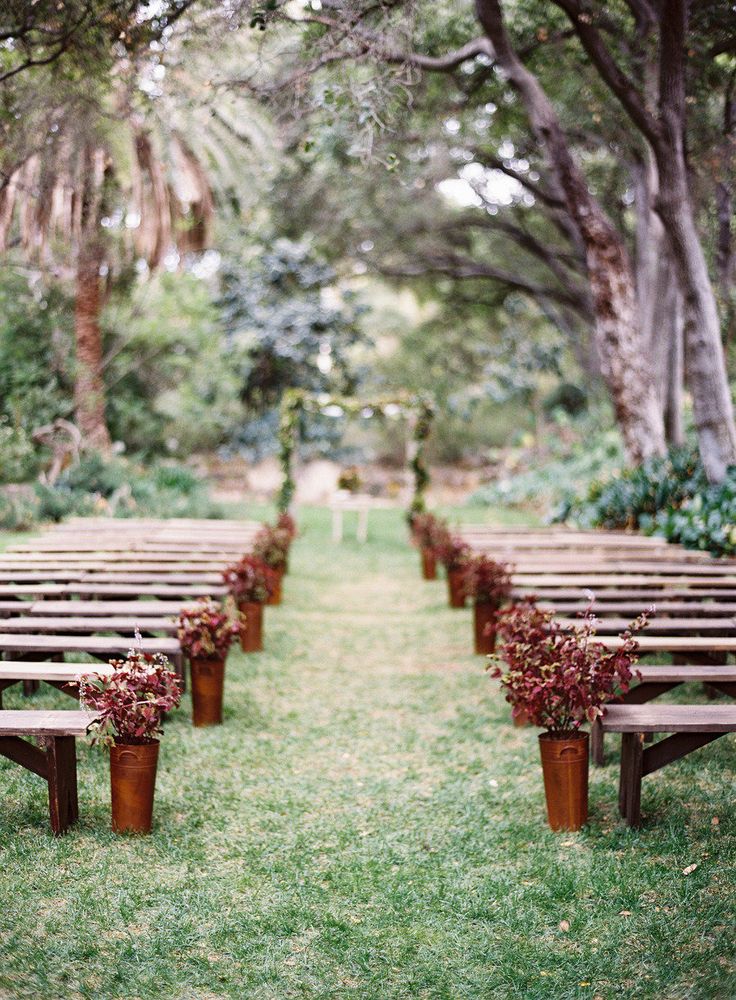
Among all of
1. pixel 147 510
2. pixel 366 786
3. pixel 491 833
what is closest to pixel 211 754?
pixel 366 786

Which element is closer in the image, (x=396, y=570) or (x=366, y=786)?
(x=366, y=786)

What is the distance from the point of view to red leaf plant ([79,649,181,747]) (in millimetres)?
4070

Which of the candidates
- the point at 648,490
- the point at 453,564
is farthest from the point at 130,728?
the point at 648,490

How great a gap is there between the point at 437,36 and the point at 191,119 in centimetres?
450

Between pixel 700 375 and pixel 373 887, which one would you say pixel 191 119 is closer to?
pixel 700 375

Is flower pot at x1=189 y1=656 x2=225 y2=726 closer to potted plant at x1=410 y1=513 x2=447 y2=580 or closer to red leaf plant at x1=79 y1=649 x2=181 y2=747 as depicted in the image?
red leaf plant at x1=79 y1=649 x2=181 y2=747

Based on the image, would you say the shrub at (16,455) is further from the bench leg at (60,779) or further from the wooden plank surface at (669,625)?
the bench leg at (60,779)

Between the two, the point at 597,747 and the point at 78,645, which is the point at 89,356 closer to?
the point at 78,645

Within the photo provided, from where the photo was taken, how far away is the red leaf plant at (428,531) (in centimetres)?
1169

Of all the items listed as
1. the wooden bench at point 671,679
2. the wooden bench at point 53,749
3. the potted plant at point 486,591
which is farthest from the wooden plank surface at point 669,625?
the wooden bench at point 53,749

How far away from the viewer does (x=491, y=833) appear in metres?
4.48

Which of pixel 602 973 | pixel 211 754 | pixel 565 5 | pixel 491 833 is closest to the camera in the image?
pixel 602 973

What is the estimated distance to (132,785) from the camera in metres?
4.21

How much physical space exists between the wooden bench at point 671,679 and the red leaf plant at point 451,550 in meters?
3.98
